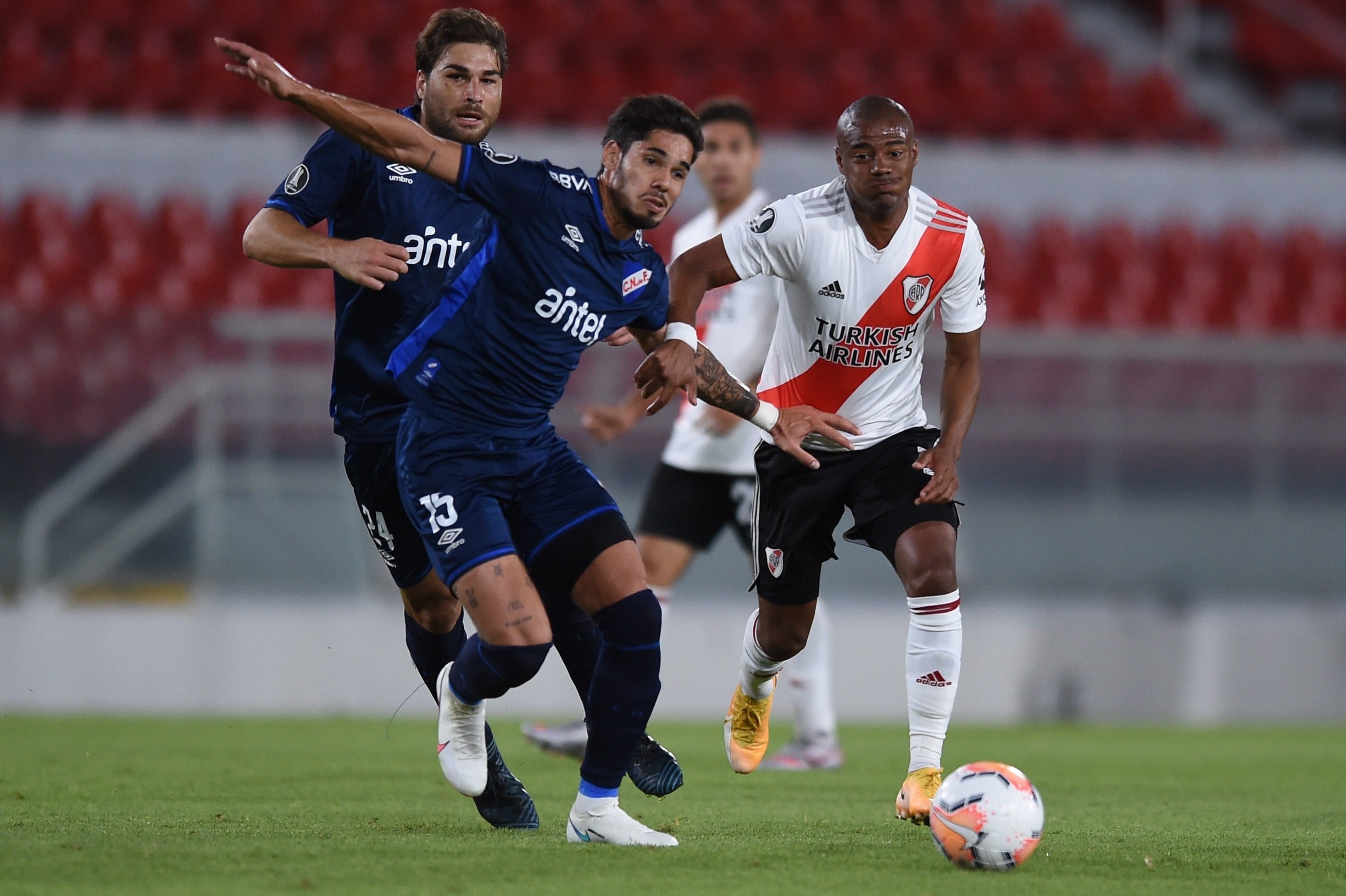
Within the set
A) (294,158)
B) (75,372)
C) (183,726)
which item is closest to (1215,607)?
(183,726)

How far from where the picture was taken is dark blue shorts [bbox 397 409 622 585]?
451 centimetres

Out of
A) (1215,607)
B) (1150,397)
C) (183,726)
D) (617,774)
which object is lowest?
(183,726)

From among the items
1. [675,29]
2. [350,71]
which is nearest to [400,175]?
[350,71]

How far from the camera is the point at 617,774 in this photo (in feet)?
14.9

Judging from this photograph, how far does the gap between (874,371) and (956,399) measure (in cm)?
30

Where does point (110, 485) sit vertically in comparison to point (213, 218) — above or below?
below

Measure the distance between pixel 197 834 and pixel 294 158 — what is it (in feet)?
33.8

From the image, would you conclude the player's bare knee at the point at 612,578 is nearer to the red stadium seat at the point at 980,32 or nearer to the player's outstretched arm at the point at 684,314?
the player's outstretched arm at the point at 684,314

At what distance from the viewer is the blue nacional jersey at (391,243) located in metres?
5.09

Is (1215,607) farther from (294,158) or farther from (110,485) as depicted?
(294,158)

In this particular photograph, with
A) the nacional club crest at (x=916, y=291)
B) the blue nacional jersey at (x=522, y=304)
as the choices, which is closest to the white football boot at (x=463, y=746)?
the blue nacional jersey at (x=522, y=304)

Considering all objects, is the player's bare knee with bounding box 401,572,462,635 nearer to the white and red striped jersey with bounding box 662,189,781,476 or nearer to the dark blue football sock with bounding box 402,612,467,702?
the dark blue football sock with bounding box 402,612,467,702

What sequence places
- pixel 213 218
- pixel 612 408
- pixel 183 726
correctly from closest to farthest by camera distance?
pixel 612 408
pixel 183 726
pixel 213 218

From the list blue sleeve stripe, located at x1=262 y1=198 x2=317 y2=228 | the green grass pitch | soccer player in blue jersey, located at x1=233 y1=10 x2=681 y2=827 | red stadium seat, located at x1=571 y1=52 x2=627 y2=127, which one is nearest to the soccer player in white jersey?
the green grass pitch
